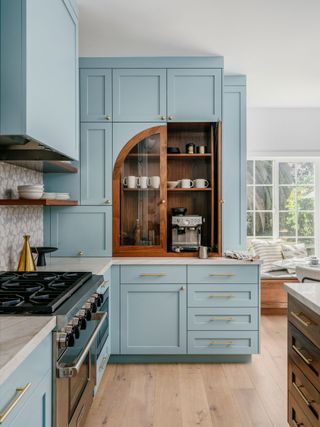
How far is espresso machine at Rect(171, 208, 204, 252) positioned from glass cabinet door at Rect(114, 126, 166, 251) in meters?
0.13

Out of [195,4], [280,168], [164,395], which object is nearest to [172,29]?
[195,4]

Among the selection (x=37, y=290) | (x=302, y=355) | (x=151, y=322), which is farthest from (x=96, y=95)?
(x=302, y=355)

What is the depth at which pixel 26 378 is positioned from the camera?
128 cm

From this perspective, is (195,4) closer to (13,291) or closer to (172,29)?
(172,29)

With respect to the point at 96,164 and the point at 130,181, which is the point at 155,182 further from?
the point at 96,164

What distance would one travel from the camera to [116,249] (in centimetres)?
360

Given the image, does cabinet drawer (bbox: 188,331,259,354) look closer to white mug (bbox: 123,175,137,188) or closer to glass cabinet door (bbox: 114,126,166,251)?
glass cabinet door (bbox: 114,126,166,251)

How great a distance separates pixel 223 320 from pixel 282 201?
2809 mm

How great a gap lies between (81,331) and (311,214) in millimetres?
4580

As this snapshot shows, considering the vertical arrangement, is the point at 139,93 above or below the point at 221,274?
above

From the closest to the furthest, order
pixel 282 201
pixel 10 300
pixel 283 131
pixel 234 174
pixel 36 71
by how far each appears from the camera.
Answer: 1. pixel 10 300
2. pixel 36 71
3. pixel 234 174
4. pixel 283 131
5. pixel 282 201

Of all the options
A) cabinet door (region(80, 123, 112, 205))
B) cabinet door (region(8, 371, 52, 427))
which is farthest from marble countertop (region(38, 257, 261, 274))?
cabinet door (region(8, 371, 52, 427))

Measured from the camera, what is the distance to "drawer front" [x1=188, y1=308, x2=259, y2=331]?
340 cm

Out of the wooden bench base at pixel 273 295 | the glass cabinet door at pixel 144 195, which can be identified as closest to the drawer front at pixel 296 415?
the glass cabinet door at pixel 144 195
